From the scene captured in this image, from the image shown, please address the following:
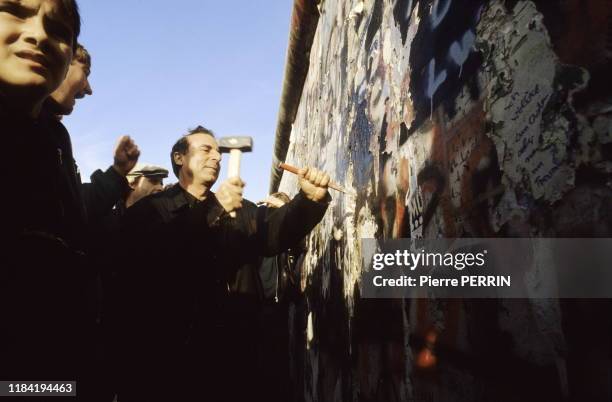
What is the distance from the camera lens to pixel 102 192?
6.60 feet

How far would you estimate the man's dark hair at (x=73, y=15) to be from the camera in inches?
47.5

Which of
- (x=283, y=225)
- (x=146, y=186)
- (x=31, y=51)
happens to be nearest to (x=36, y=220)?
(x=31, y=51)

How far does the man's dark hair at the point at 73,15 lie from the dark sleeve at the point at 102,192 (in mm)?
878

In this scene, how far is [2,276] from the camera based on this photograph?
93cm

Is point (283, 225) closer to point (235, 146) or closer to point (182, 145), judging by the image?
point (182, 145)

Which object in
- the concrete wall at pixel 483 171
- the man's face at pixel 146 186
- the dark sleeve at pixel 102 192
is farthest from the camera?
the man's face at pixel 146 186

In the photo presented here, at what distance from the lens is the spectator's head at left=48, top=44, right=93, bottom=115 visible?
1.84m

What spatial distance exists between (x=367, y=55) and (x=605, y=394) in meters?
1.88

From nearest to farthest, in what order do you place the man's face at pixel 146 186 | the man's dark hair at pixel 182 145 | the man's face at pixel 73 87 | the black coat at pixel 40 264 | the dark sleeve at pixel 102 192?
the black coat at pixel 40 264
the man's face at pixel 73 87
the dark sleeve at pixel 102 192
the man's dark hair at pixel 182 145
the man's face at pixel 146 186

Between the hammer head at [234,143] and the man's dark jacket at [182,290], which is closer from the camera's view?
the man's dark jacket at [182,290]

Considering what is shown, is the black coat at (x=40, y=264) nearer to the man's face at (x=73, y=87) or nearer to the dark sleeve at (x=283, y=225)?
the man's face at (x=73, y=87)

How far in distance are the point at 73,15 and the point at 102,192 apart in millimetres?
998

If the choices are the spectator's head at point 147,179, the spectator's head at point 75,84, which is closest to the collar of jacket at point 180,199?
the spectator's head at point 75,84

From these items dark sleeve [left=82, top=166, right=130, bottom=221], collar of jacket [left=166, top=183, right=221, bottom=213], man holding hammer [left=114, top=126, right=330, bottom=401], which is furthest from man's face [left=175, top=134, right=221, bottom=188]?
dark sleeve [left=82, top=166, right=130, bottom=221]
